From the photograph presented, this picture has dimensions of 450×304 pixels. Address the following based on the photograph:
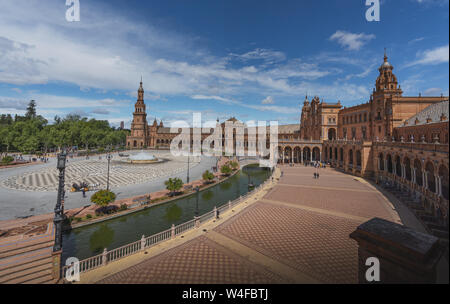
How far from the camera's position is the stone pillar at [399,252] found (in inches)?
108

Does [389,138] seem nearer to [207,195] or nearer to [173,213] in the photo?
[207,195]

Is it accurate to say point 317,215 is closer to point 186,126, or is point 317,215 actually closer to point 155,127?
point 186,126

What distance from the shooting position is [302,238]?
11.4 meters

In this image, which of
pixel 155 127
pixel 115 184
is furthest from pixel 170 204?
pixel 155 127

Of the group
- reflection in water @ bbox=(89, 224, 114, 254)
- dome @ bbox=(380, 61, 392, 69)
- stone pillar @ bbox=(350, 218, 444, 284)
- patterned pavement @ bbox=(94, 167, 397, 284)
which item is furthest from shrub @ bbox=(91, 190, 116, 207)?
dome @ bbox=(380, 61, 392, 69)

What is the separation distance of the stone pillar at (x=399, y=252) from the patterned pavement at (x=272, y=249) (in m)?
5.75

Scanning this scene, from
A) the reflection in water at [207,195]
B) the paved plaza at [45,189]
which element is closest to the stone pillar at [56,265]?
the paved plaza at [45,189]

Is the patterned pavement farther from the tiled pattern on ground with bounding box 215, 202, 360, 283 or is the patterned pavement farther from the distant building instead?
the distant building

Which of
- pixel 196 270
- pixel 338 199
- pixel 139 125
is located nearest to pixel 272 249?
pixel 196 270

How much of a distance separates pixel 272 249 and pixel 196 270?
4.08m

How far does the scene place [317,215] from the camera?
49.1 ft

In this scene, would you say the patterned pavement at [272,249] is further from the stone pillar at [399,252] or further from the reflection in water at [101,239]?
the stone pillar at [399,252]

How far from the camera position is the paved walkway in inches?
324
